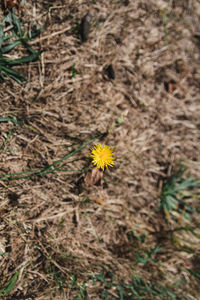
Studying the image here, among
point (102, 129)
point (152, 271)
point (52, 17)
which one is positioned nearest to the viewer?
point (52, 17)

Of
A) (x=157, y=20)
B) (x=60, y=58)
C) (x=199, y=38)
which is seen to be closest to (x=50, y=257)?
(x=60, y=58)

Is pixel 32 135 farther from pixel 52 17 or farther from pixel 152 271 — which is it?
pixel 152 271

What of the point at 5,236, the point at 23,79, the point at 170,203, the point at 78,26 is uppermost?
the point at 78,26

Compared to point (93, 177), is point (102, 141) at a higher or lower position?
higher

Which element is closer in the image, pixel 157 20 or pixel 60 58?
pixel 60 58

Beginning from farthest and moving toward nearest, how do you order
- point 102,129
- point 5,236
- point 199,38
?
point 199,38
point 102,129
point 5,236

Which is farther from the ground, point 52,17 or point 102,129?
point 52,17
